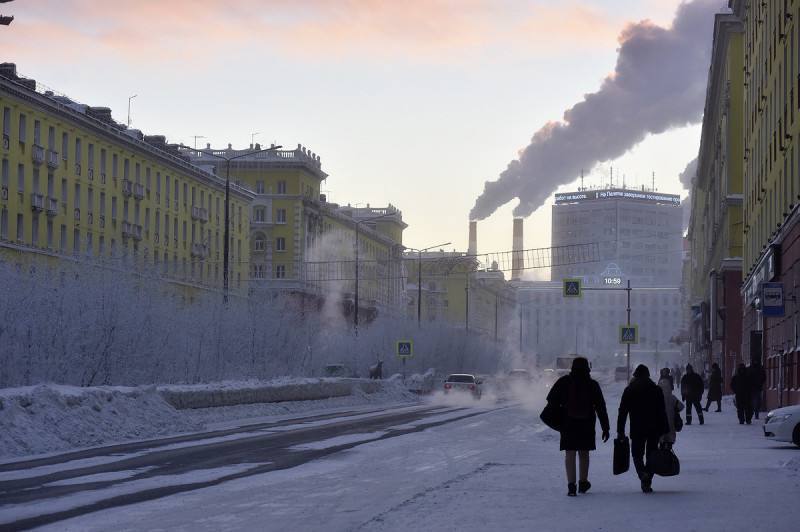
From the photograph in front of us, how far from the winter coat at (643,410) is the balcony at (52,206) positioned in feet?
204

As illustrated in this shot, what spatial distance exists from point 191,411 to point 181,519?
23082 mm

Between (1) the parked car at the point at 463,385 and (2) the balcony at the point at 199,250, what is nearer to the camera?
(1) the parked car at the point at 463,385

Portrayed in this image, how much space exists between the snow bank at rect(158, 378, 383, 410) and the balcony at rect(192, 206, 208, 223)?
147ft

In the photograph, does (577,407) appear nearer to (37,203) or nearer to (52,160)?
(37,203)

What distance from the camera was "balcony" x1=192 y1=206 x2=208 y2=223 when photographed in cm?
10269

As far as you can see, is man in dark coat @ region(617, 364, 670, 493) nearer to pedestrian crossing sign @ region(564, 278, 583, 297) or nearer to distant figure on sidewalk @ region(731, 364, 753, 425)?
distant figure on sidewalk @ region(731, 364, 753, 425)

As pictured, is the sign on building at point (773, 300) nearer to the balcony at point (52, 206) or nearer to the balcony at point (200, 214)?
the balcony at point (52, 206)

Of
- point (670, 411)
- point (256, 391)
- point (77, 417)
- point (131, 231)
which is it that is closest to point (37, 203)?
point (131, 231)

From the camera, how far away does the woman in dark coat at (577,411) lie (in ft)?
52.9

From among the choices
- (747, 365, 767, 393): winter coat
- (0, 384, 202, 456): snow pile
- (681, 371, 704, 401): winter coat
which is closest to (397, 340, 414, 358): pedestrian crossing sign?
(747, 365, 767, 393): winter coat

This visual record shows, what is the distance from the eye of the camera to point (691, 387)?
124 feet

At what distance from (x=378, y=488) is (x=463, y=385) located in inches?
1948

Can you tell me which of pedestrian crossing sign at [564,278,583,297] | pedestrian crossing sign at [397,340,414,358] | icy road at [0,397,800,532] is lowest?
icy road at [0,397,800,532]

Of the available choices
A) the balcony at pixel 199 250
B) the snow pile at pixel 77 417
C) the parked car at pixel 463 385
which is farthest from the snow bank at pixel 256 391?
the balcony at pixel 199 250
